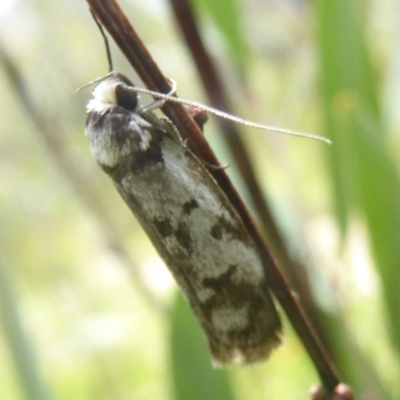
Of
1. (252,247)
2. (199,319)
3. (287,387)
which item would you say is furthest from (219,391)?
(287,387)

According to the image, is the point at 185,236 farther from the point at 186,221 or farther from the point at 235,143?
the point at 235,143

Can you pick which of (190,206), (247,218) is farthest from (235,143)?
(247,218)

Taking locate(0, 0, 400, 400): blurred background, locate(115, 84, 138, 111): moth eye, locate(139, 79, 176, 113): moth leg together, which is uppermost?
locate(115, 84, 138, 111): moth eye

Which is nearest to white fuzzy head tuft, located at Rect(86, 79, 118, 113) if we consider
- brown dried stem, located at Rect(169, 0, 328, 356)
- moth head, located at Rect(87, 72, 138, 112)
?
moth head, located at Rect(87, 72, 138, 112)

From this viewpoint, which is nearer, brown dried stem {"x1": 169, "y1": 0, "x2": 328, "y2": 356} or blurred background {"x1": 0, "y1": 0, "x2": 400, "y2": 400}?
brown dried stem {"x1": 169, "y1": 0, "x2": 328, "y2": 356}

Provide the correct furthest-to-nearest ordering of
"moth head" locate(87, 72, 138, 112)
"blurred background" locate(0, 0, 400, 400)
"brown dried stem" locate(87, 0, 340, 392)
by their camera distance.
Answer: "blurred background" locate(0, 0, 400, 400)
"moth head" locate(87, 72, 138, 112)
"brown dried stem" locate(87, 0, 340, 392)

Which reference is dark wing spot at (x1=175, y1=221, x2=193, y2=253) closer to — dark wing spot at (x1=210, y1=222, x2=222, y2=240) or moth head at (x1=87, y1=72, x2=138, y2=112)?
dark wing spot at (x1=210, y1=222, x2=222, y2=240)

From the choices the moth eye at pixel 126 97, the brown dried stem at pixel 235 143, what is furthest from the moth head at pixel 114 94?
the brown dried stem at pixel 235 143

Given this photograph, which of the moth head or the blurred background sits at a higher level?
the moth head

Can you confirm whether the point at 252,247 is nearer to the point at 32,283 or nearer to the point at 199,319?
the point at 199,319
